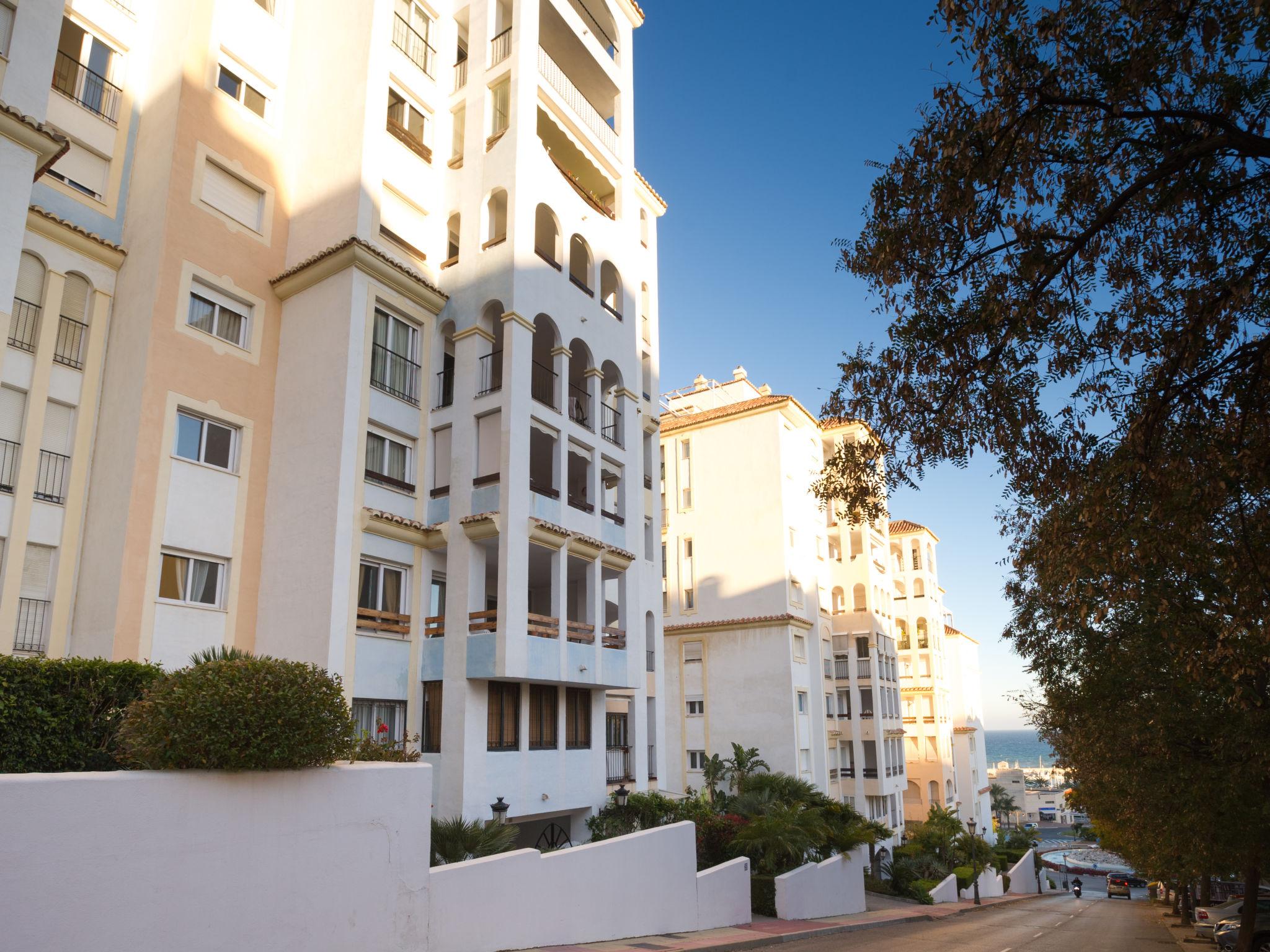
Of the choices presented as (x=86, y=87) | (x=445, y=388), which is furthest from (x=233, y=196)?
(x=445, y=388)

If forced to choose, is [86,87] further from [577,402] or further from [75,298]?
[577,402]

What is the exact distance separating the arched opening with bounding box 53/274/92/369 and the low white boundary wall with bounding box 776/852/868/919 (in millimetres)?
19901

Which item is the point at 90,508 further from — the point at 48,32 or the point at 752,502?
the point at 752,502

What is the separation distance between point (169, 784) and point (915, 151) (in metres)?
10.3

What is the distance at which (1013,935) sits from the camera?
24922mm

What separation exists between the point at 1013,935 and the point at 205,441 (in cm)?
2429

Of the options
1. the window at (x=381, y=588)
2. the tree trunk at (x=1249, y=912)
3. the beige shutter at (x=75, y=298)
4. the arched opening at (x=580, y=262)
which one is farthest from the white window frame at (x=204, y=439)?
the tree trunk at (x=1249, y=912)

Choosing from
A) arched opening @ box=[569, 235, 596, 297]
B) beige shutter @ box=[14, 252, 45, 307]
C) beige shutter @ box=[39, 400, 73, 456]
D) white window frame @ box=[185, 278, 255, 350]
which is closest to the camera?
beige shutter @ box=[14, 252, 45, 307]

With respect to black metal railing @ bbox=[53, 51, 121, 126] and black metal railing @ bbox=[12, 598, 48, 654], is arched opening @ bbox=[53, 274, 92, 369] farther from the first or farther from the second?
black metal railing @ bbox=[12, 598, 48, 654]

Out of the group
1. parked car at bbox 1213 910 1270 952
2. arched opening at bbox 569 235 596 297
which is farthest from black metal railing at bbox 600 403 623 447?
parked car at bbox 1213 910 1270 952

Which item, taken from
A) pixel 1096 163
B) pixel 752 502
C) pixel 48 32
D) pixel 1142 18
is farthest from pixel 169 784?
pixel 752 502

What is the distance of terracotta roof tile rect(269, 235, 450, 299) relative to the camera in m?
20.2

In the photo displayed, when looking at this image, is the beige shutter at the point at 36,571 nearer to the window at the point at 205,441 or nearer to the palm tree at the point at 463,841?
the window at the point at 205,441

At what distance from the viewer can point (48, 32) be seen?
15.6 m
